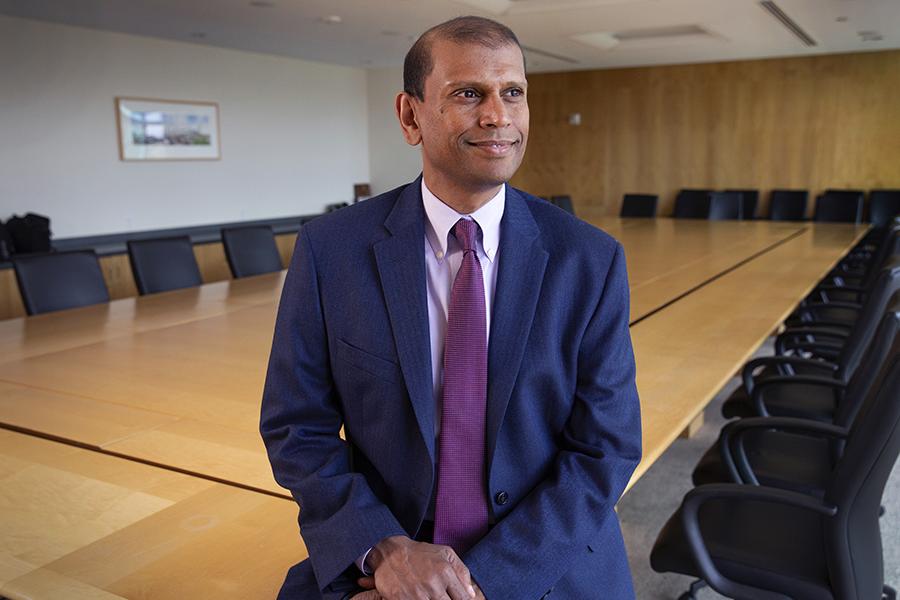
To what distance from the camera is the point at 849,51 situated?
10.5m

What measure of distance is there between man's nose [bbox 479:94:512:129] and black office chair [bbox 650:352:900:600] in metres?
1.03

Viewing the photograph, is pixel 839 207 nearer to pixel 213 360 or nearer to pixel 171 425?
pixel 213 360

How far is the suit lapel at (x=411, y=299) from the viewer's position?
1162mm

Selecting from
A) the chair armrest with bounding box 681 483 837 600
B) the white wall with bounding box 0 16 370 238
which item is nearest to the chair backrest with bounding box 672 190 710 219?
the white wall with bounding box 0 16 370 238

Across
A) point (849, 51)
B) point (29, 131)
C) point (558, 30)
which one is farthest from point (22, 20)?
point (849, 51)

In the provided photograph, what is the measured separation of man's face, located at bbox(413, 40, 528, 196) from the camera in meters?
1.11

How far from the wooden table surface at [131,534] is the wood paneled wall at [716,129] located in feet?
36.9

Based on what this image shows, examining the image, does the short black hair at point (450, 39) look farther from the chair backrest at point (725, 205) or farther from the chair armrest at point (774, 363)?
the chair backrest at point (725, 205)

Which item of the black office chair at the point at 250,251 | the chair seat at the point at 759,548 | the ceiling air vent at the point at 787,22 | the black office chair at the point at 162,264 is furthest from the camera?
the ceiling air vent at the point at 787,22

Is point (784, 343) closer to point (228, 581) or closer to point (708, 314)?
point (708, 314)

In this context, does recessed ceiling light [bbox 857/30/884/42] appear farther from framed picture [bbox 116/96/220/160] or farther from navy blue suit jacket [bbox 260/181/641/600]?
navy blue suit jacket [bbox 260/181/641/600]

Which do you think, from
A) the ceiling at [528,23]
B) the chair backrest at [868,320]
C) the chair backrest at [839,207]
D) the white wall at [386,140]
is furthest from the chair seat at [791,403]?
the white wall at [386,140]

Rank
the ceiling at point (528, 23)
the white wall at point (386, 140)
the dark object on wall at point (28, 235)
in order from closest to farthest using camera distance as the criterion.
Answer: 1. the dark object on wall at point (28, 235)
2. the ceiling at point (528, 23)
3. the white wall at point (386, 140)

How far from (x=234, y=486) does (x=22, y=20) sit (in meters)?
7.41
